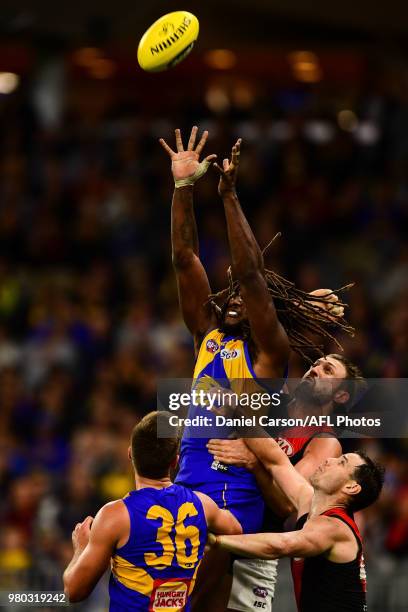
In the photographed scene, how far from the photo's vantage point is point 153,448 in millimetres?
6234

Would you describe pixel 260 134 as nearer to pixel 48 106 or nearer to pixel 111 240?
pixel 111 240

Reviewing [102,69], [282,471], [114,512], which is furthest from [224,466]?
[102,69]

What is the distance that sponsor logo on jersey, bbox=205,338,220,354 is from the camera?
7070 millimetres

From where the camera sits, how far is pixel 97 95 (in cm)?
2100

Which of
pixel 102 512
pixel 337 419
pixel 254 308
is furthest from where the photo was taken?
pixel 337 419

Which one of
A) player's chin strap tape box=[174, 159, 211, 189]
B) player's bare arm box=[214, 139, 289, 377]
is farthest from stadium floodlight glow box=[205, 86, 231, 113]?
player's bare arm box=[214, 139, 289, 377]

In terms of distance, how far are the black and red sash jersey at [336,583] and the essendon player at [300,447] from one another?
0.33 metres

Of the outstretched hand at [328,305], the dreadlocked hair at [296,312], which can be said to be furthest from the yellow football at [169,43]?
the outstretched hand at [328,305]

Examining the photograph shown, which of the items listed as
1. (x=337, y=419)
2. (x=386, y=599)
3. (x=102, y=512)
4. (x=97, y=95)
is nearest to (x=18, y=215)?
(x=97, y=95)

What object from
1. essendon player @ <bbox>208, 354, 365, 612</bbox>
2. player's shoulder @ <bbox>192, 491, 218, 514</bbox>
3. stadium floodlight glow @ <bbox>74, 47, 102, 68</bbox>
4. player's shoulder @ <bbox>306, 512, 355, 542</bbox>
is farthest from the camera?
stadium floodlight glow @ <bbox>74, 47, 102, 68</bbox>

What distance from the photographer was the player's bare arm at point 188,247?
7.24 meters

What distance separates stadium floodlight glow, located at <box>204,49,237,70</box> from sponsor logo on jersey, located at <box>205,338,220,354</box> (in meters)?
11.5

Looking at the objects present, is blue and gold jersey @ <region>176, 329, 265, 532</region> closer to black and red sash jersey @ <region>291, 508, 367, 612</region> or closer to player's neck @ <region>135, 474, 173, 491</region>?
black and red sash jersey @ <region>291, 508, 367, 612</region>

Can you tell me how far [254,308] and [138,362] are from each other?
25.6ft
